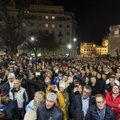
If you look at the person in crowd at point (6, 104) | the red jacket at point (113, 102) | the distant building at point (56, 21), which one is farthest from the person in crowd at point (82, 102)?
the distant building at point (56, 21)

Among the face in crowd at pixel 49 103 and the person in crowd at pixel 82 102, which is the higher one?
the face in crowd at pixel 49 103

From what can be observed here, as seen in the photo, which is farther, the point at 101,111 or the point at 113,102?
the point at 113,102

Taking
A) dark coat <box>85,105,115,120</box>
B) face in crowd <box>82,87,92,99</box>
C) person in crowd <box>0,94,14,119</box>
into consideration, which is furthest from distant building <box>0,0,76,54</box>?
dark coat <box>85,105,115,120</box>

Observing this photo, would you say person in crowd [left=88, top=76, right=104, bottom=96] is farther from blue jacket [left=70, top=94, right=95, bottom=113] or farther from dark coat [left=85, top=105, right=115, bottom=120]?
dark coat [left=85, top=105, right=115, bottom=120]

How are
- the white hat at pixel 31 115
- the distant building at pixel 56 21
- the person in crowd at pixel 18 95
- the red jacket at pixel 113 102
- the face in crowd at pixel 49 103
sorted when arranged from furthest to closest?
the distant building at pixel 56 21, the person in crowd at pixel 18 95, the red jacket at pixel 113 102, the white hat at pixel 31 115, the face in crowd at pixel 49 103

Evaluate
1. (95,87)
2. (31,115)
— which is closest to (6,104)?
(31,115)

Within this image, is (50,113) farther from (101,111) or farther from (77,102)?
(77,102)

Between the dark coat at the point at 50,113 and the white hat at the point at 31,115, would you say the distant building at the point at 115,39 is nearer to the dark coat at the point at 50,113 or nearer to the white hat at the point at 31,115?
the white hat at the point at 31,115

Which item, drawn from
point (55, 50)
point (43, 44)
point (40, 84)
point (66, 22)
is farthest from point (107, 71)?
point (66, 22)

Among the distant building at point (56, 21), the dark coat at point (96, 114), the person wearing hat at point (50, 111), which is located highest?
the distant building at point (56, 21)

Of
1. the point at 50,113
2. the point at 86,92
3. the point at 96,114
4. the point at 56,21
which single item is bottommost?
the point at 96,114

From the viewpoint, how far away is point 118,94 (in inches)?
408

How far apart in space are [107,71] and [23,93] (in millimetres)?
8113

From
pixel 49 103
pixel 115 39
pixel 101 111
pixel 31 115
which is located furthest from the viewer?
pixel 115 39
